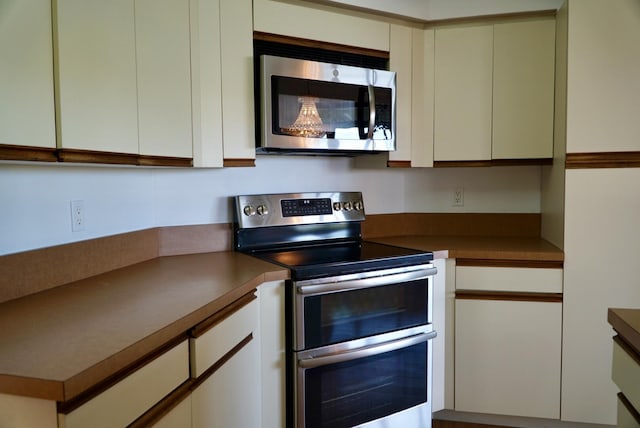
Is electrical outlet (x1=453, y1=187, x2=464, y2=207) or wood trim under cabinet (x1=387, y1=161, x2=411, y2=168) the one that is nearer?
wood trim under cabinet (x1=387, y1=161, x2=411, y2=168)

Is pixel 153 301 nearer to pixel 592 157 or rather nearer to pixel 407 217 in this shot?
pixel 407 217

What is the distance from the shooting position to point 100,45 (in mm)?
1271

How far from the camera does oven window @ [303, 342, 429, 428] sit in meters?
1.80

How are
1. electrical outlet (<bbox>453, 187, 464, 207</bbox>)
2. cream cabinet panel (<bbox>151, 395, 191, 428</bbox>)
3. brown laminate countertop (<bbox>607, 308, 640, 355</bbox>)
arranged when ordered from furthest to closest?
electrical outlet (<bbox>453, 187, 464, 207</bbox>) → cream cabinet panel (<bbox>151, 395, 191, 428</bbox>) → brown laminate countertop (<bbox>607, 308, 640, 355</bbox>)

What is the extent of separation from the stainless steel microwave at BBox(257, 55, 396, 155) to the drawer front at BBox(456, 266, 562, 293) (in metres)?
0.72

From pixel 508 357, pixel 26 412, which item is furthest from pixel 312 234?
pixel 26 412

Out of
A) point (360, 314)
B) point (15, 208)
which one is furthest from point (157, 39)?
point (360, 314)

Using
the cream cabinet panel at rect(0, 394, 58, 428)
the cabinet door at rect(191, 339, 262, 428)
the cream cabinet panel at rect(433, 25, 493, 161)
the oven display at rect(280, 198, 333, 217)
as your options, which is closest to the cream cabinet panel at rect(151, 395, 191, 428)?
the cabinet door at rect(191, 339, 262, 428)

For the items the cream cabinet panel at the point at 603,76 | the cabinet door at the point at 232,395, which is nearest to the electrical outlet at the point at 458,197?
the cream cabinet panel at the point at 603,76

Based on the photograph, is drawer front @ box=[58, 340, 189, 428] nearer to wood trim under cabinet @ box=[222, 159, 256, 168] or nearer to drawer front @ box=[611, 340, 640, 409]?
wood trim under cabinet @ box=[222, 159, 256, 168]

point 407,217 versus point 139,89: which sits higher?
point 139,89

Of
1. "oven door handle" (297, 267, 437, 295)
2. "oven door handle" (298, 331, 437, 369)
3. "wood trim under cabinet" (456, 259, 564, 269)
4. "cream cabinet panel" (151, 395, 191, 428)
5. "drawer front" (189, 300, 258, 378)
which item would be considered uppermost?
"wood trim under cabinet" (456, 259, 564, 269)

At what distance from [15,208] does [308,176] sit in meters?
1.43

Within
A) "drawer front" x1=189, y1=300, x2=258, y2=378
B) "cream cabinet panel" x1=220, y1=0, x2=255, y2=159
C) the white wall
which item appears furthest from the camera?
"cream cabinet panel" x1=220, y1=0, x2=255, y2=159
